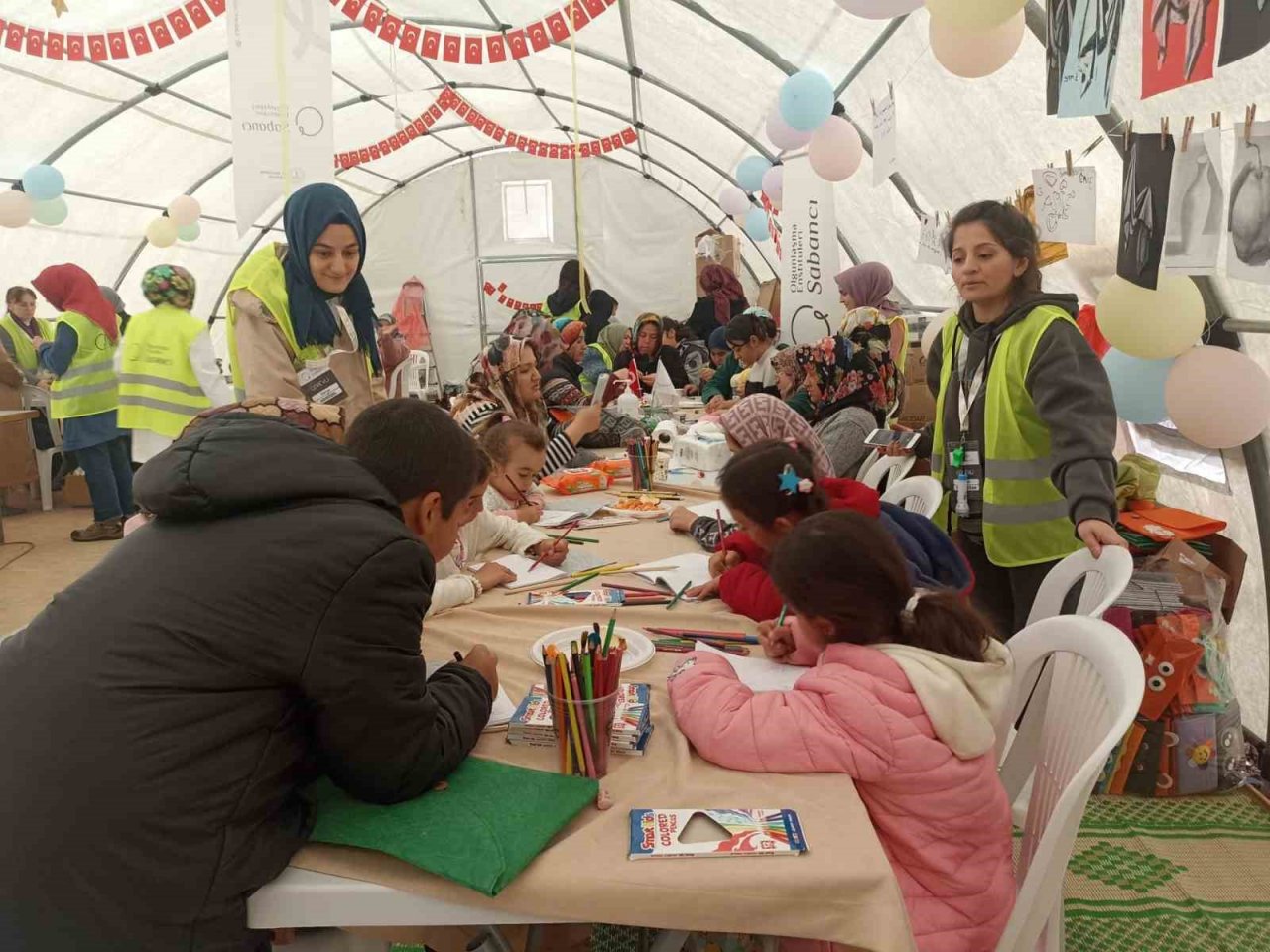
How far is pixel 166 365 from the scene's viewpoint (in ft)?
17.8

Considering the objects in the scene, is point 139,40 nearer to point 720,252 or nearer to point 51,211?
point 51,211

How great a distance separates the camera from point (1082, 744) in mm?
1449

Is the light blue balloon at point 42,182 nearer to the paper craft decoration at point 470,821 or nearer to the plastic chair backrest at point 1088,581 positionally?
the paper craft decoration at point 470,821

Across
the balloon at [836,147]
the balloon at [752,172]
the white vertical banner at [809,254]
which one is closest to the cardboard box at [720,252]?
the balloon at [752,172]

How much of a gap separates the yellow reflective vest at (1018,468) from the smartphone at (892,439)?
3.47ft

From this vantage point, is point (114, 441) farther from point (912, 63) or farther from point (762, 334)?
point (912, 63)

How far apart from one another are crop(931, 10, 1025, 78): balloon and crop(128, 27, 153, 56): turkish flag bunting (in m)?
4.22

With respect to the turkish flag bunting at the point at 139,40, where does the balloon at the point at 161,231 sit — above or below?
below

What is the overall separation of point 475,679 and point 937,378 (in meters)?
2.11

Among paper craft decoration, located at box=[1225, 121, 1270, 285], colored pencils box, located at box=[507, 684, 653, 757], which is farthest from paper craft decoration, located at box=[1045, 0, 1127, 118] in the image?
colored pencils box, located at box=[507, 684, 653, 757]

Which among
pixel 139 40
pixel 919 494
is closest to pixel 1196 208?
pixel 919 494

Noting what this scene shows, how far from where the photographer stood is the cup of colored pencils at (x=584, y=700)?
1.16 m

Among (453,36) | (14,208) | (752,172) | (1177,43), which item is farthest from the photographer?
(752,172)

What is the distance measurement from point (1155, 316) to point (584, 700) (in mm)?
2130
